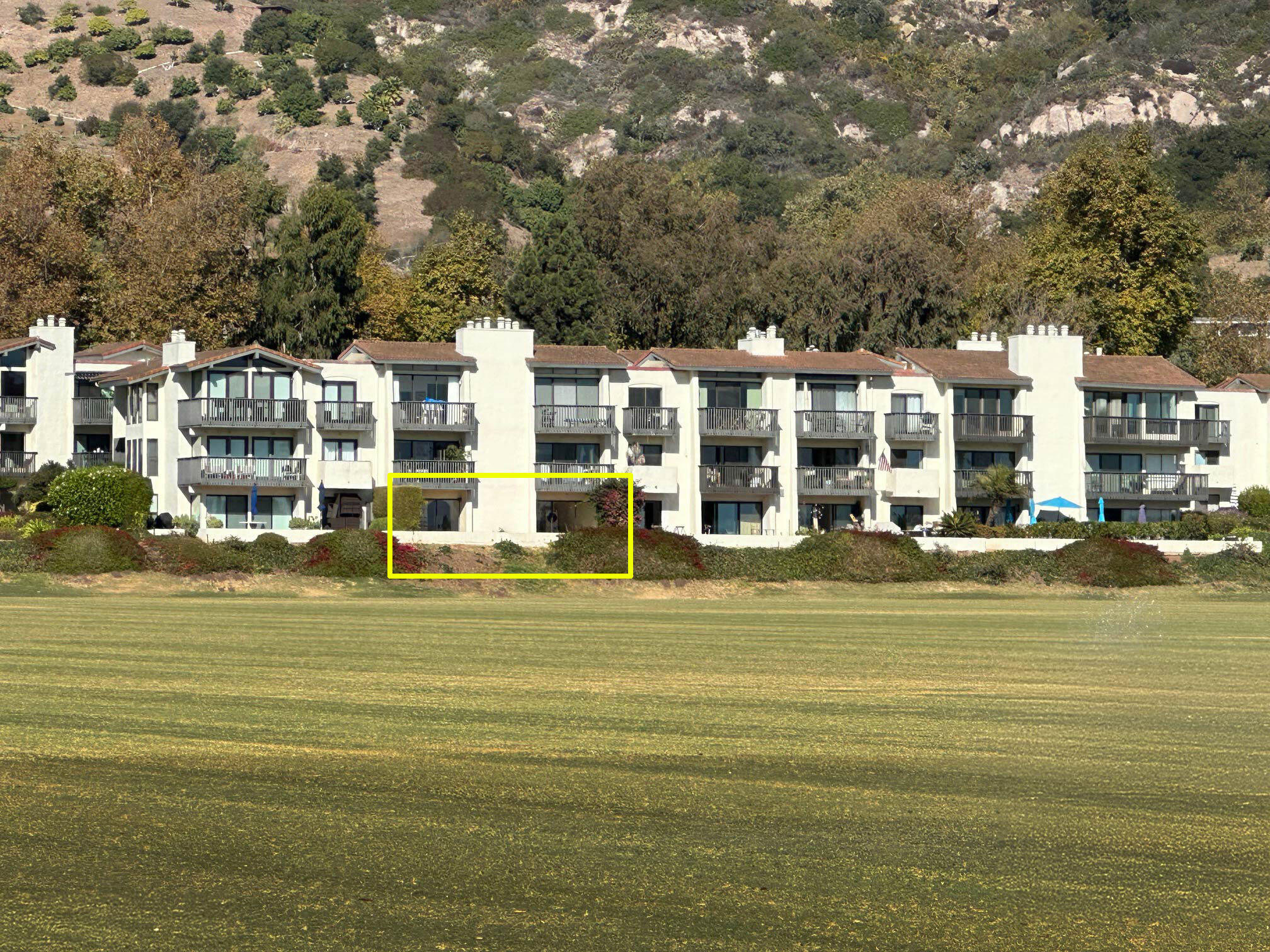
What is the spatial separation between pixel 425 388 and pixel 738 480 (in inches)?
632

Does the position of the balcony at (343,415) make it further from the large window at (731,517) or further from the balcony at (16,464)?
the large window at (731,517)

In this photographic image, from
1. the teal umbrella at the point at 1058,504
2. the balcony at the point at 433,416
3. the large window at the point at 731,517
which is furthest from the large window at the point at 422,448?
the teal umbrella at the point at 1058,504

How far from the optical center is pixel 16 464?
9238 cm

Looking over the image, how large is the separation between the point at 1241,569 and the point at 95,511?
46.8 metres

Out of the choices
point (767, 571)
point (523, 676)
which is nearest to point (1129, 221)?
point (767, 571)

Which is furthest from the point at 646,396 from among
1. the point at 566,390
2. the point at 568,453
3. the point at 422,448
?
the point at 422,448

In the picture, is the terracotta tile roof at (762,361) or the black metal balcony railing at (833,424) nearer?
the terracotta tile roof at (762,361)

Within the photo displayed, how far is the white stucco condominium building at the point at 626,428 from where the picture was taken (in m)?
87.1

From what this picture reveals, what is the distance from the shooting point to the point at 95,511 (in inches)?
2906

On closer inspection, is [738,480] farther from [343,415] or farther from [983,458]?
[343,415]

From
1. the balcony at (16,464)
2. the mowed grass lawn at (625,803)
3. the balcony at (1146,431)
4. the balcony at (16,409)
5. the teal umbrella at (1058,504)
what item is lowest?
the mowed grass lawn at (625,803)

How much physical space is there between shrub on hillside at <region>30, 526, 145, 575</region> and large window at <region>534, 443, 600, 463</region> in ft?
95.0

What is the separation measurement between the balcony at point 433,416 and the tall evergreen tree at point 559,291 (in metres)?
23.7

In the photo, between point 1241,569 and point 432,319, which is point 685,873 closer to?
point 1241,569
